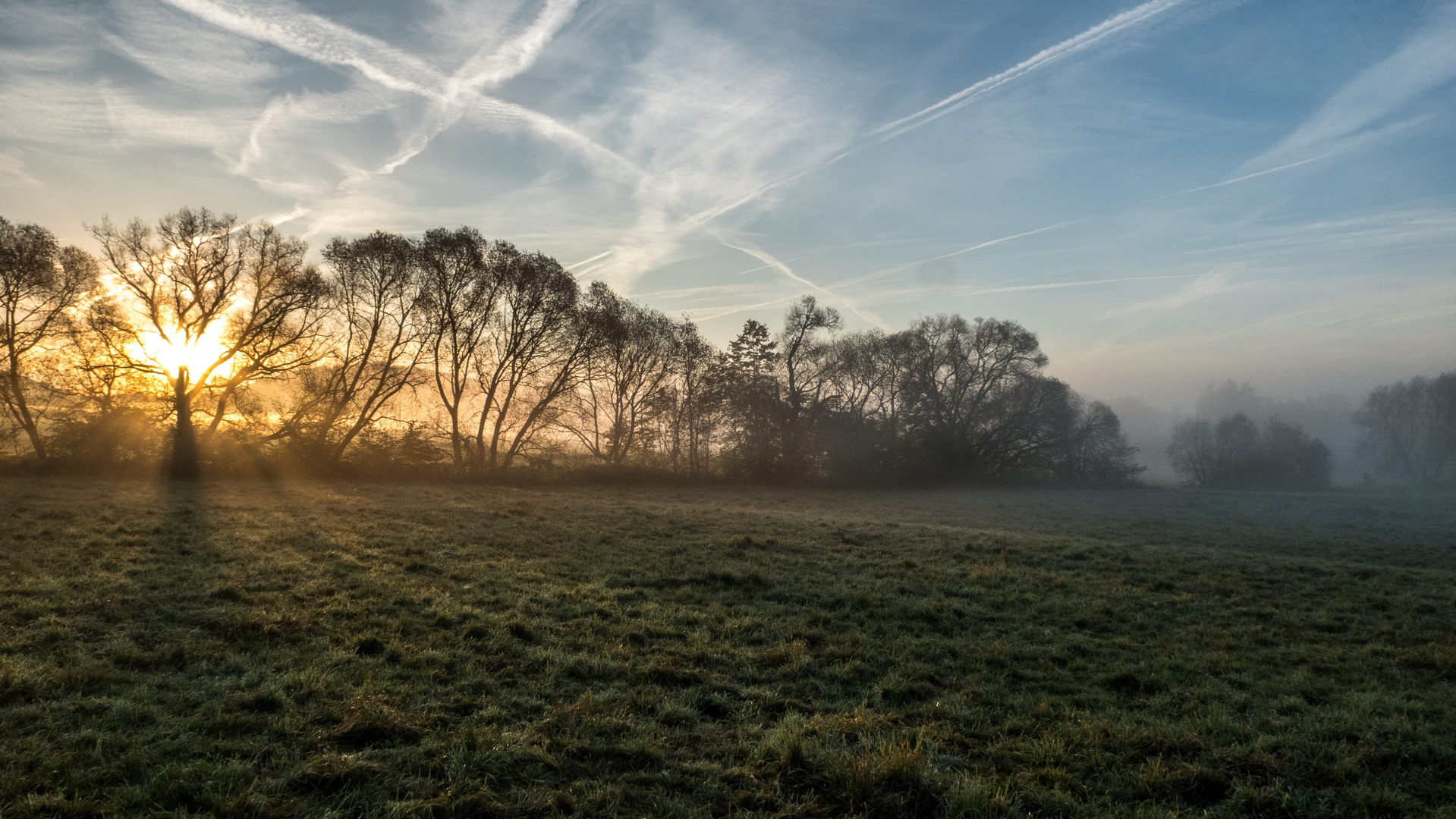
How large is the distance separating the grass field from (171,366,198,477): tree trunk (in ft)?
45.5

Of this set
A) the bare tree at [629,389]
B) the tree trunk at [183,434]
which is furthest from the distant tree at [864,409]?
the tree trunk at [183,434]

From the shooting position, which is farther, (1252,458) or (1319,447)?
(1319,447)

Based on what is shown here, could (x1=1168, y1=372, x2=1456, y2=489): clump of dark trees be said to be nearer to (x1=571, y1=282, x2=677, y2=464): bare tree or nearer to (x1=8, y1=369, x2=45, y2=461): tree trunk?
(x1=571, y1=282, x2=677, y2=464): bare tree

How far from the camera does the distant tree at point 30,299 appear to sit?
26.9m

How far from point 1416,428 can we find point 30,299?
122305mm

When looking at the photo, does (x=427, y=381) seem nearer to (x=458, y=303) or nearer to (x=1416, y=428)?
(x=458, y=303)

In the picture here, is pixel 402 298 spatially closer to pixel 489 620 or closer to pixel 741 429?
pixel 741 429

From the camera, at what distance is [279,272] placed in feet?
101

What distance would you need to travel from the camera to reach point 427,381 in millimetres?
35969

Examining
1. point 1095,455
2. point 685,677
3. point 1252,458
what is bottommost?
point 685,677

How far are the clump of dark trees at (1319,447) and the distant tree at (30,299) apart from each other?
92223 mm

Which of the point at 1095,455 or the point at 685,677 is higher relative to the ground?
the point at 1095,455

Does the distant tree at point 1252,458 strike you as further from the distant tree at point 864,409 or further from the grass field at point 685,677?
the grass field at point 685,677

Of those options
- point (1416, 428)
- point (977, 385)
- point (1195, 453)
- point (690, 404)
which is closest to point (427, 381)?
point (690, 404)
